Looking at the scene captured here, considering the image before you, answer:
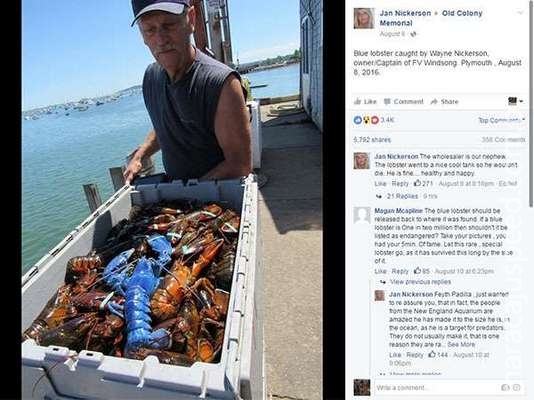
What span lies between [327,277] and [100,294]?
187 cm

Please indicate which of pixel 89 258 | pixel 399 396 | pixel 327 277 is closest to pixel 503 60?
pixel 327 277

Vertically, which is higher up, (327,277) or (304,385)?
(327,277)

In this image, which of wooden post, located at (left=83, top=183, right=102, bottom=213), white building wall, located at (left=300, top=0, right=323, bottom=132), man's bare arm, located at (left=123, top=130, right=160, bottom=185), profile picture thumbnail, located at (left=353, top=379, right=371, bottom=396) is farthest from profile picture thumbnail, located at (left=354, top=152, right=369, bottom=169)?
white building wall, located at (left=300, top=0, right=323, bottom=132)

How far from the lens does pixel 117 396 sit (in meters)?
1.46

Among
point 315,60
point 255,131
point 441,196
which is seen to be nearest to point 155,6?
point 441,196

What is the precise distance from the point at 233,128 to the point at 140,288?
5.70 feet

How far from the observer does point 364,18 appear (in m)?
0.83

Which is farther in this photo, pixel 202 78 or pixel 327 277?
pixel 202 78

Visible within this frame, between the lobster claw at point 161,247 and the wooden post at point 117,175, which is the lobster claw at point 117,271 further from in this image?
the wooden post at point 117,175

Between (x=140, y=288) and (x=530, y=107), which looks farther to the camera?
(x=140, y=288)

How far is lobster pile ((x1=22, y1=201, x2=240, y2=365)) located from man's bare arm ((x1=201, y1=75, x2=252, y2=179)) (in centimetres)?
57

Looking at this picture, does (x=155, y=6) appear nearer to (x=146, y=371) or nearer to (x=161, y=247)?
(x=161, y=247)

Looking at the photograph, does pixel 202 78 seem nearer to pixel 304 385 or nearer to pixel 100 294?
pixel 100 294

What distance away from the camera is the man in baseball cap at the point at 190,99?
3.22m
